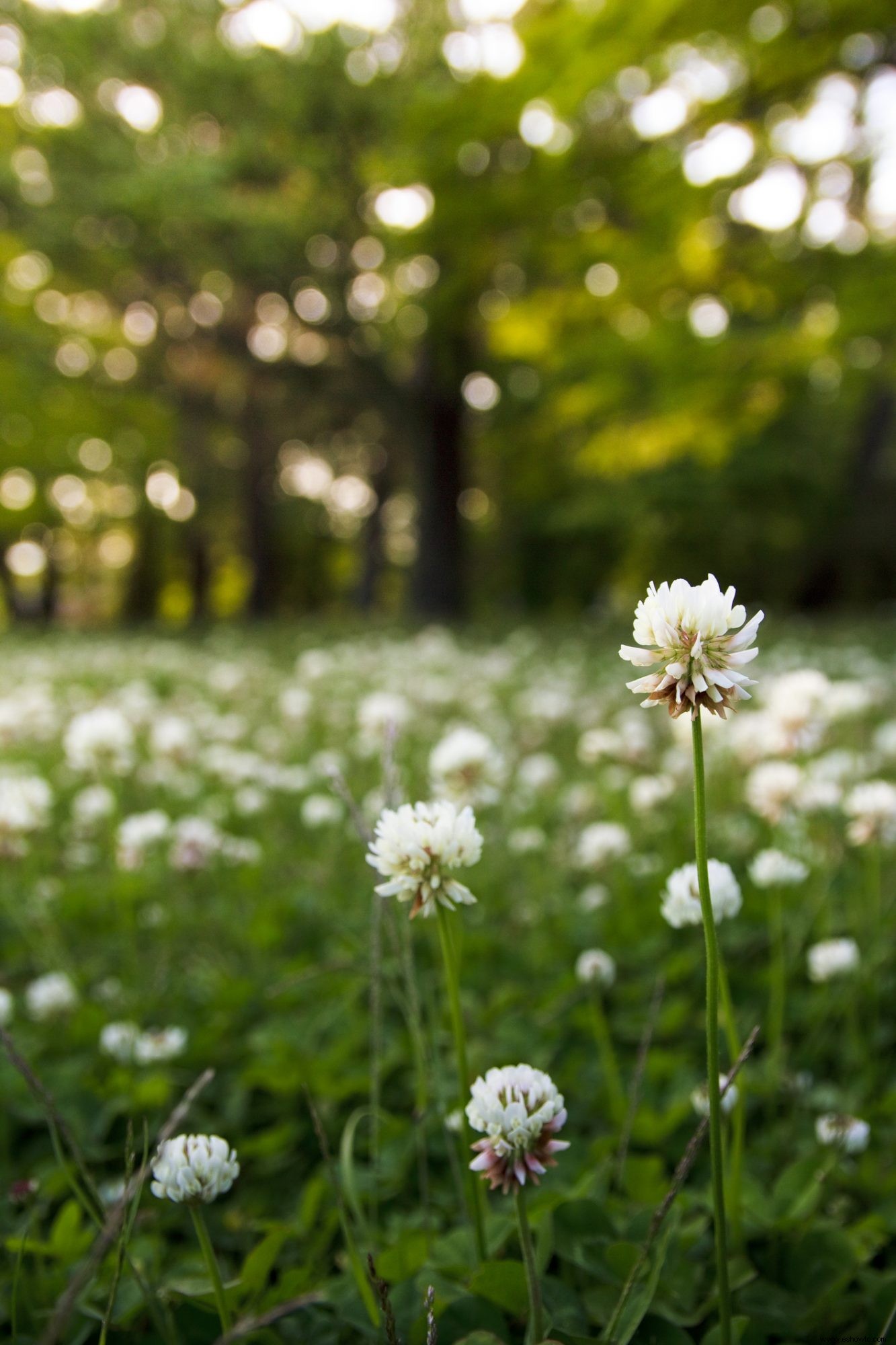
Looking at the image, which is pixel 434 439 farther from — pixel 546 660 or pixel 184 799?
pixel 184 799

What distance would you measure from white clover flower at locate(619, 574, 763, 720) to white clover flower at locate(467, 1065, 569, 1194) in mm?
430

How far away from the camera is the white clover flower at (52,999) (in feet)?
7.30

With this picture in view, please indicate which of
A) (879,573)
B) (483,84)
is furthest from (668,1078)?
(879,573)

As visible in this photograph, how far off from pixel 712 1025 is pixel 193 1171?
2.00 feet

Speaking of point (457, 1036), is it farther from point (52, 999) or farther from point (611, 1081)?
point (52, 999)

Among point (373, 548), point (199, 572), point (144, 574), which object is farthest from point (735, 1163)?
point (144, 574)

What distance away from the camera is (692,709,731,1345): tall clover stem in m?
0.89

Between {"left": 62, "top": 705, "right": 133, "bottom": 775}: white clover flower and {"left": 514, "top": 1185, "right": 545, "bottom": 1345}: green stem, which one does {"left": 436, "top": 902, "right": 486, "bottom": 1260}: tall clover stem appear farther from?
{"left": 62, "top": 705, "right": 133, "bottom": 775}: white clover flower

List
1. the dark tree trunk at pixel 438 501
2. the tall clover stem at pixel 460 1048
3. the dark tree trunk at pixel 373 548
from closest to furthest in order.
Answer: the tall clover stem at pixel 460 1048 → the dark tree trunk at pixel 438 501 → the dark tree trunk at pixel 373 548

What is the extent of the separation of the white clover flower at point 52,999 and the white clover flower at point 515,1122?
1530 mm

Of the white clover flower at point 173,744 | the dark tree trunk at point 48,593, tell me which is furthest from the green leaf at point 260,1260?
the dark tree trunk at point 48,593

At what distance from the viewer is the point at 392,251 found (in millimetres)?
12922

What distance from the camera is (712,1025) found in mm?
948

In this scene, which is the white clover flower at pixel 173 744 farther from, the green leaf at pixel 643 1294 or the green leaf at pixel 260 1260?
the green leaf at pixel 643 1294
